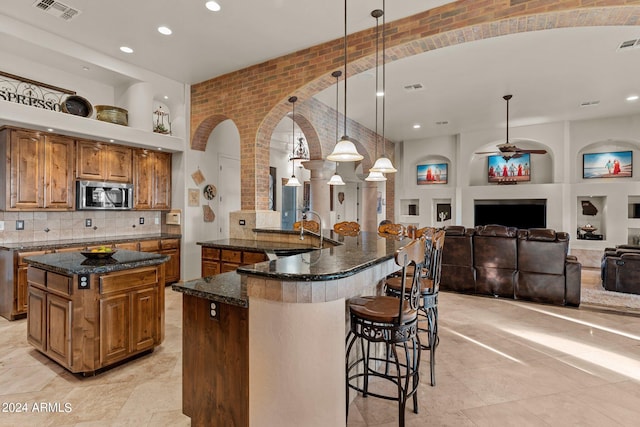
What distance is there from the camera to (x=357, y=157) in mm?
2988

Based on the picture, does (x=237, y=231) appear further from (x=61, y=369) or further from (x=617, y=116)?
(x=617, y=116)

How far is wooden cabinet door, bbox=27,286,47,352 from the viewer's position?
2801mm

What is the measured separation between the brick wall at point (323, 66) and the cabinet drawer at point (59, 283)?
8.61 ft

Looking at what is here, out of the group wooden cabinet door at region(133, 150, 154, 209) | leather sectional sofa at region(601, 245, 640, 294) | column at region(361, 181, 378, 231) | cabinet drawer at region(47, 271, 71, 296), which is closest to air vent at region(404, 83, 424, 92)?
column at region(361, 181, 378, 231)

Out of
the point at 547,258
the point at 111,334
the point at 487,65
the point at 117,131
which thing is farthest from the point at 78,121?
the point at 547,258

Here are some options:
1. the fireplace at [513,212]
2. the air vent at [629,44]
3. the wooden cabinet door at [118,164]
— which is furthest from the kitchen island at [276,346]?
the fireplace at [513,212]

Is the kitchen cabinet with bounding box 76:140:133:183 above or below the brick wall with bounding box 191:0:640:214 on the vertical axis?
below

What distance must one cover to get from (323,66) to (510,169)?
7.28m

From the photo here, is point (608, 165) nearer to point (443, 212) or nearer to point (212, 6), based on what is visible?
point (443, 212)

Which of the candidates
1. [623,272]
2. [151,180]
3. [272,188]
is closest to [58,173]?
[151,180]

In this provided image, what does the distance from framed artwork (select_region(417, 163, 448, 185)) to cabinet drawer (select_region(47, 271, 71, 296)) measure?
30.8 ft

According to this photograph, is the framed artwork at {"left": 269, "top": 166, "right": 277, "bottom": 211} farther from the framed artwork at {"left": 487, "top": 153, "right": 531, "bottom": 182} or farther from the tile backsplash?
the framed artwork at {"left": 487, "top": 153, "right": 531, "bottom": 182}

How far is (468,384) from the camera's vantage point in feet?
8.43

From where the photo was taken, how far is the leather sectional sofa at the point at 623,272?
5.13 m
